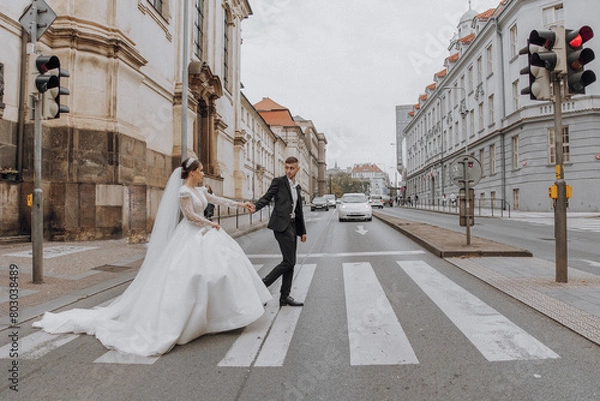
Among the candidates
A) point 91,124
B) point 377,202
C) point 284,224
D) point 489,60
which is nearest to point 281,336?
point 284,224

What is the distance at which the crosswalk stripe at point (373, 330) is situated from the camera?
3291 millimetres

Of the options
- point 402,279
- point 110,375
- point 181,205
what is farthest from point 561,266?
point 110,375

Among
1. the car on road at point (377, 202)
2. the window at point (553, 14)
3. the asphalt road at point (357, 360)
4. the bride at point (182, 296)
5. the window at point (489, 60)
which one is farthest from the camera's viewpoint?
the car on road at point (377, 202)

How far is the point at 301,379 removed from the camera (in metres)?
2.92

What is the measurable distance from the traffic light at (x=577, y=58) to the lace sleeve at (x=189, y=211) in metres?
5.42

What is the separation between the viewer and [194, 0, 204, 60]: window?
22.9 metres

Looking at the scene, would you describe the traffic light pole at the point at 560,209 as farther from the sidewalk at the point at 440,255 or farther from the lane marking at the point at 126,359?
the lane marking at the point at 126,359

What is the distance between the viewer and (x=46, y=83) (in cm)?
636

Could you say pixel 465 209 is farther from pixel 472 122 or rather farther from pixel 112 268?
pixel 472 122

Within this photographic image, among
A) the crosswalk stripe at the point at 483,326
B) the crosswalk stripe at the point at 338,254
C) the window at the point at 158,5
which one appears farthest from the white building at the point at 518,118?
the crosswalk stripe at the point at 483,326

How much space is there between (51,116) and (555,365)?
7.48 m

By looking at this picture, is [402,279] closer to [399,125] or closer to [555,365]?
[555,365]

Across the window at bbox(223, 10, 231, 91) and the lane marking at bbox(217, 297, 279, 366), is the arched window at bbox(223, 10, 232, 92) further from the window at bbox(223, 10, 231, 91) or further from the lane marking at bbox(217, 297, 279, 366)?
the lane marking at bbox(217, 297, 279, 366)

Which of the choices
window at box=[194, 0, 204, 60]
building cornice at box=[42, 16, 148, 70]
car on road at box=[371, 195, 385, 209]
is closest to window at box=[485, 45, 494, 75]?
car on road at box=[371, 195, 385, 209]
